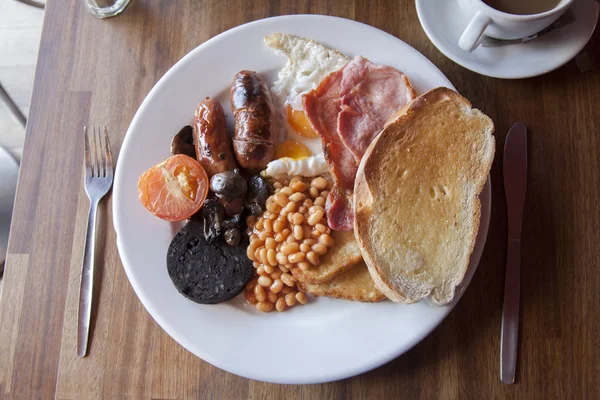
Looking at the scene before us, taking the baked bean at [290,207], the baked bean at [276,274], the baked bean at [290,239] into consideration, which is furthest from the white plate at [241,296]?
the baked bean at [290,207]

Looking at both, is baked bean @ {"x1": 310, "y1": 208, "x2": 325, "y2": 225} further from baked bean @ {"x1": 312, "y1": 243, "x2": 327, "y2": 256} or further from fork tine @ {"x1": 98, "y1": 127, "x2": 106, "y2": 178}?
fork tine @ {"x1": 98, "y1": 127, "x2": 106, "y2": 178}

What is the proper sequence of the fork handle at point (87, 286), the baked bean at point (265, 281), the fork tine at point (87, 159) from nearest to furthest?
the baked bean at point (265, 281)
the fork handle at point (87, 286)
the fork tine at point (87, 159)

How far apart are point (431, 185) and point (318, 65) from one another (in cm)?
65

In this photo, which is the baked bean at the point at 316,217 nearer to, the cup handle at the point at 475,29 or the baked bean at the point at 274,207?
the baked bean at the point at 274,207

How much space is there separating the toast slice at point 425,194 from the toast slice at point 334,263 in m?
0.09

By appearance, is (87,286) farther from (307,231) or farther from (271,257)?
(307,231)

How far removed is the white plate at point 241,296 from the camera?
171 cm

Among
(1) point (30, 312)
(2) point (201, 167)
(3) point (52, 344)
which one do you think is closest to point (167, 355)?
(3) point (52, 344)

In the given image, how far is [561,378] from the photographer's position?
176 centimetres

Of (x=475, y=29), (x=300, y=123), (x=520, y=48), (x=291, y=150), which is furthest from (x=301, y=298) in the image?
(x=520, y=48)

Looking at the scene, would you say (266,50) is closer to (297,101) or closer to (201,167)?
(297,101)

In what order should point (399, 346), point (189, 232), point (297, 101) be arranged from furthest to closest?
point (297, 101) < point (189, 232) < point (399, 346)

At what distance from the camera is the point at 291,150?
1.93m

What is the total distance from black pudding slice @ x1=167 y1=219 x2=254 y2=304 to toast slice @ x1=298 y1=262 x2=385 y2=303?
24 centimetres
